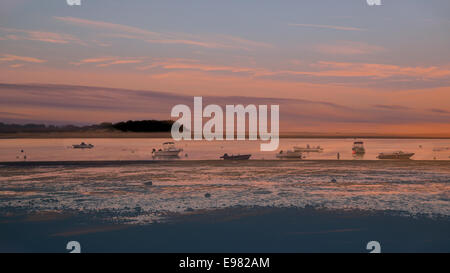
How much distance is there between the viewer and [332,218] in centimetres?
1493

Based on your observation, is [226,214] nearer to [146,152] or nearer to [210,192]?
[210,192]

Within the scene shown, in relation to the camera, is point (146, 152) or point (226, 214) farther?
point (146, 152)

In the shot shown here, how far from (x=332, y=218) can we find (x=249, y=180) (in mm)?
11366

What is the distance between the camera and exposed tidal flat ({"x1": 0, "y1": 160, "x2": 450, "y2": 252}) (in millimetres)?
12023

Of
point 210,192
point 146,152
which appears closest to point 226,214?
point 210,192

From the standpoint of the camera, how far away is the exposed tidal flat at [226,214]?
1202 centimetres

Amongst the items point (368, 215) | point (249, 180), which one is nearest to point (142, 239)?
point (368, 215)

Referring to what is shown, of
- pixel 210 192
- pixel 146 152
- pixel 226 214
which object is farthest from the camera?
pixel 146 152

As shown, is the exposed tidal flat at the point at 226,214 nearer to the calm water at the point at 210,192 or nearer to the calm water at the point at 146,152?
the calm water at the point at 210,192

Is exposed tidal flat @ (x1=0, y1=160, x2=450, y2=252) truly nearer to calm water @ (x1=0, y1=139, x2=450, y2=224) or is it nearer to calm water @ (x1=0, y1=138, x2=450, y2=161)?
calm water @ (x1=0, y1=139, x2=450, y2=224)

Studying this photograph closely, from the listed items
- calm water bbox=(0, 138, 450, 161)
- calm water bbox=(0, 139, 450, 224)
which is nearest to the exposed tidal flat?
calm water bbox=(0, 139, 450, 224)

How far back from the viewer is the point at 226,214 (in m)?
15.6
